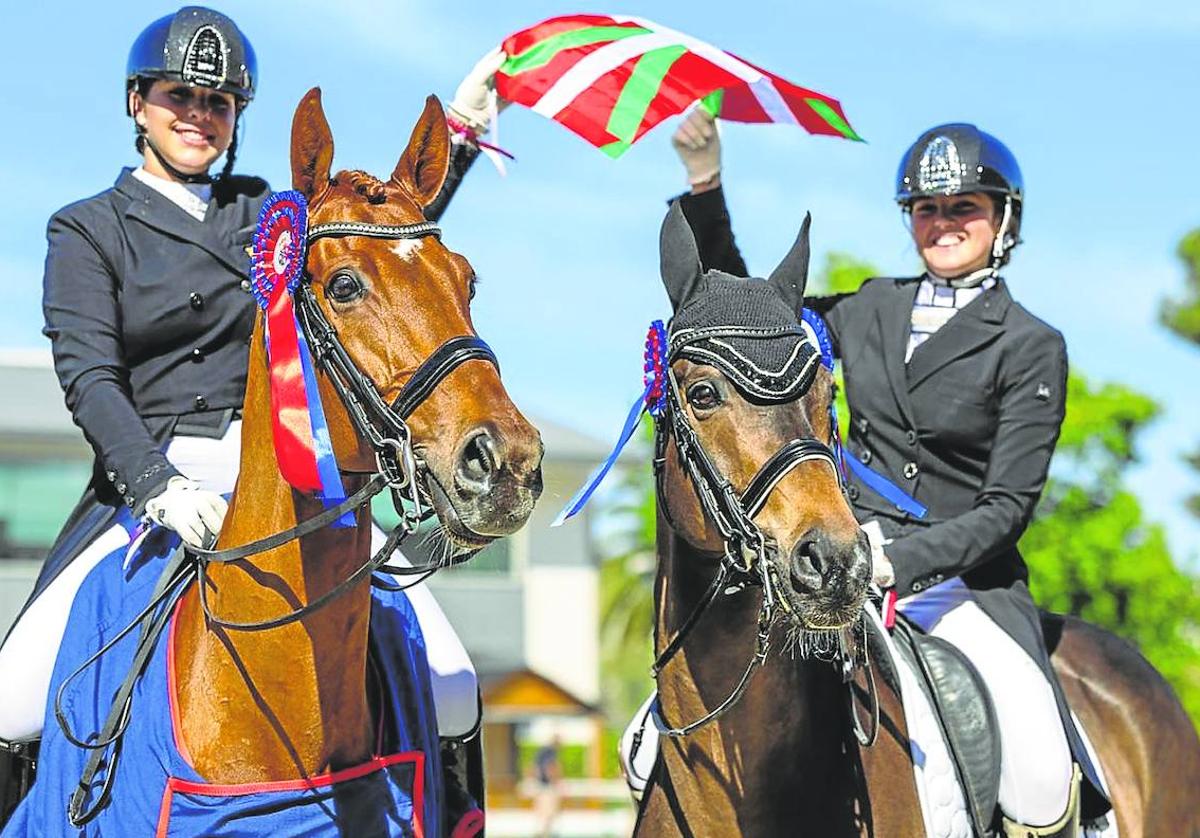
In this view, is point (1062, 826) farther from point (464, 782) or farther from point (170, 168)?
point (170, 168)

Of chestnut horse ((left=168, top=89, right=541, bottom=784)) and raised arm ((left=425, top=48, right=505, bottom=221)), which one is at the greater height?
raised arm ((left=425, top=48, right=505, bottom=221))

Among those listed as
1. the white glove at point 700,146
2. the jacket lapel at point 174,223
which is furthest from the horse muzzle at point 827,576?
the white glove at point 700,146

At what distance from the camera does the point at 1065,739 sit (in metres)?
6.86

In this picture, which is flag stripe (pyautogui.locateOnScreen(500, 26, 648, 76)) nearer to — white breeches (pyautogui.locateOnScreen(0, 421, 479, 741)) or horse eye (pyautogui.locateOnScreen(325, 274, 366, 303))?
white breeches (pyautogui.locateOnScreen(0, 421, 479, 741))

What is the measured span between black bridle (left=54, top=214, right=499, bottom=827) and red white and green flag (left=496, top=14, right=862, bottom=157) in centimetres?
264

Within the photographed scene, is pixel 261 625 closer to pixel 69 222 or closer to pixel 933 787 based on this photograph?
pixel 69 222

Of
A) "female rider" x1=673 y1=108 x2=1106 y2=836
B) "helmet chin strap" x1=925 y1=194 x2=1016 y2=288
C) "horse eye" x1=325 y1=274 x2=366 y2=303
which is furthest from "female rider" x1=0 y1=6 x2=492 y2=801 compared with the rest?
"helmet chin strap" x1=925 y1=194 x2=1016 y2=288

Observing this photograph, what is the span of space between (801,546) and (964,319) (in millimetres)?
2612

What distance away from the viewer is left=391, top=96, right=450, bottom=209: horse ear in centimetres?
550

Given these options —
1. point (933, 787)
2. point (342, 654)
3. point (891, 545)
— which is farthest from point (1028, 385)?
point (342, 654)

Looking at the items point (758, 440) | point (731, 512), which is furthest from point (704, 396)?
point (731, 512)

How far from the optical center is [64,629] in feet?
19.2

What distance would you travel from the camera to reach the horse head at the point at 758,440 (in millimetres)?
5297

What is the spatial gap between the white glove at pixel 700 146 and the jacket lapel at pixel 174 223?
2.04 meters
